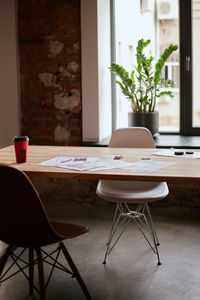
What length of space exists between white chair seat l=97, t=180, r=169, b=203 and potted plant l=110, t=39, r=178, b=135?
124 cm

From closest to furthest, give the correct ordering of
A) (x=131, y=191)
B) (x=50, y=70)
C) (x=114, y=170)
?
1. (x=114, y=170)
2. (x=131, y=191)
3. (x=50, y=70)

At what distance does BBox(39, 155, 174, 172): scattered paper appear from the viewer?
2.74m

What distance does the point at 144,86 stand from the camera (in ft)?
16.1

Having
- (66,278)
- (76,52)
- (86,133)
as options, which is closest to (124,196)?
(66,278)

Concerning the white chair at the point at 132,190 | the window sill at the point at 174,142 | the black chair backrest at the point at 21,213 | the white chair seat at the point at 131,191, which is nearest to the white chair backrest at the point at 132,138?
the white chair at the point at 132,190

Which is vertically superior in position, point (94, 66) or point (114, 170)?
point (94, 66)

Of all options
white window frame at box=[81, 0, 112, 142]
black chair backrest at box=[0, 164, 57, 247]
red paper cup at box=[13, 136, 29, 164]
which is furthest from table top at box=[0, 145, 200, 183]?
white window frame at box=[81, 0, 112, 142]

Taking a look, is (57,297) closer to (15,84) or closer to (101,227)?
(101,227)

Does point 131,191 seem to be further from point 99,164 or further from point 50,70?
point 50,70

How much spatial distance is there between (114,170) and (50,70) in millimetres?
2370

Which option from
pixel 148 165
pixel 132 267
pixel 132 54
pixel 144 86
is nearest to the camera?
pixel 148 165

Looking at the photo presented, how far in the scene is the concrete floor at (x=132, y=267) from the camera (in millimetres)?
2953

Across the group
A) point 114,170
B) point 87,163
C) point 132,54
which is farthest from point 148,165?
point 132,54

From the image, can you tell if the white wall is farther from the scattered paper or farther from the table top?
the scattered paper
